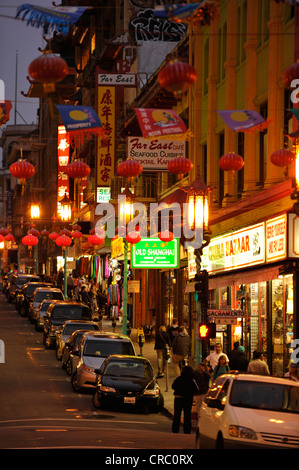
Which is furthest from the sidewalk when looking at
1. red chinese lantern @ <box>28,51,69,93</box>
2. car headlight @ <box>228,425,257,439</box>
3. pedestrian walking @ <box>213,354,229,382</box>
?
red chinese lantern @ <box>28,51,69,93</box>

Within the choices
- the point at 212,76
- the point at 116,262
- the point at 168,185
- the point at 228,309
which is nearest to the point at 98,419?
the point at 228,309

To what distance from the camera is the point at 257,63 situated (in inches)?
1126

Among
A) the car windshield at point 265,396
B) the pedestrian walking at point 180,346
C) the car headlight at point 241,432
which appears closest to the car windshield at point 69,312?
the pedestrian walking at point 180,346

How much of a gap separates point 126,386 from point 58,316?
50.1 feet

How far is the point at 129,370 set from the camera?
81.1 ft

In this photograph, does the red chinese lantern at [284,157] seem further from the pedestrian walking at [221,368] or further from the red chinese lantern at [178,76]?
the red chinese lantern at [178,76]

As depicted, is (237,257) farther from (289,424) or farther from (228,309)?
(289,424)

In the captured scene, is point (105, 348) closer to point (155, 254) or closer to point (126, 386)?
point (126, 386)

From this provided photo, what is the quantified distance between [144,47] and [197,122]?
17.4m

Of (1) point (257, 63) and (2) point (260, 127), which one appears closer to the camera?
(2) point (260, 127)

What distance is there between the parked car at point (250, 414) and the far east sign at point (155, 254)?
2301cm

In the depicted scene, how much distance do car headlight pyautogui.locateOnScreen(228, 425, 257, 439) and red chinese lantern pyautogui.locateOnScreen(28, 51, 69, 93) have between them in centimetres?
567

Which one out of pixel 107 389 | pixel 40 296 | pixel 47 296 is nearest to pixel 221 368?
pixel 107 389

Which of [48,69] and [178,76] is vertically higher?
[48,69]
